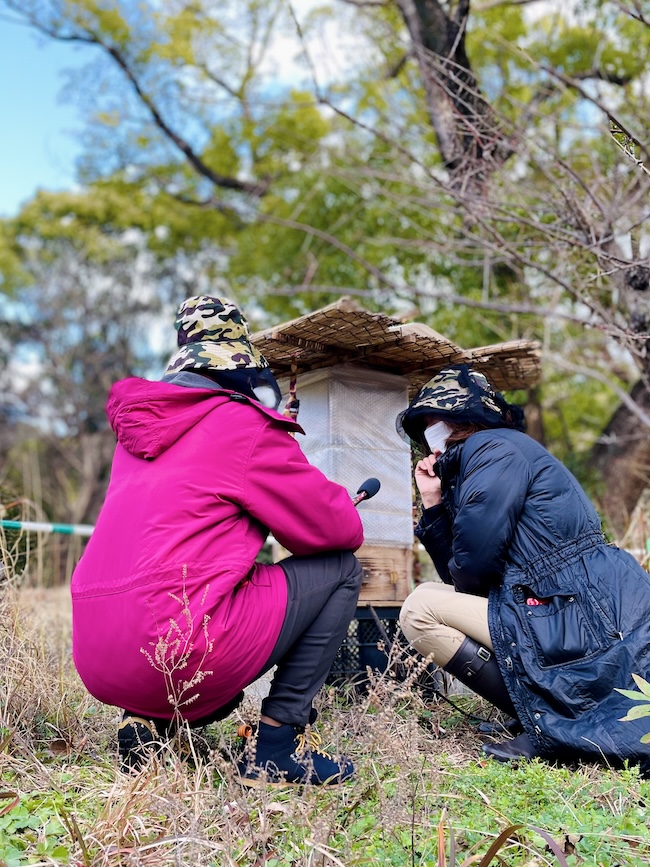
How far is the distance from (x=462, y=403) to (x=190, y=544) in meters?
1.29

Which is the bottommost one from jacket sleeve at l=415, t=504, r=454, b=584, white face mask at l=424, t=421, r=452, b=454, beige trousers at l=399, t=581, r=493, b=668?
beige trousers at l=399, t=581, r=493, b=668

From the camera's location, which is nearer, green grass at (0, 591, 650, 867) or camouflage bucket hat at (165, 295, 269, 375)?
green grass at (0, 591, 650, 867)

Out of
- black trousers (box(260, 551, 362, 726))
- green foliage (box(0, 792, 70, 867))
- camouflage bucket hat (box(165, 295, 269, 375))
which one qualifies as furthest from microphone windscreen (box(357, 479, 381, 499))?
green foliage (box(0, 792, 70, 867))

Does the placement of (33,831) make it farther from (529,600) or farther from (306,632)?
(529,600)

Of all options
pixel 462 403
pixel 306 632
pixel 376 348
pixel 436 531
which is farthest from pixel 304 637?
pixel 376 348

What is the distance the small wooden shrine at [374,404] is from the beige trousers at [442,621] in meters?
0.58

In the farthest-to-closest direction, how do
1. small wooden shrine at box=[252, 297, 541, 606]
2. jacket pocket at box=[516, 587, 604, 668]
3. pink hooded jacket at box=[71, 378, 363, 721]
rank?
1. small wooden shrine at box=[252, 297, 541, 606]
2. jacket pocket at box=[516, 587, 604, 668]
3. pink hooded jacket at box=[71, 378, 363, 721]

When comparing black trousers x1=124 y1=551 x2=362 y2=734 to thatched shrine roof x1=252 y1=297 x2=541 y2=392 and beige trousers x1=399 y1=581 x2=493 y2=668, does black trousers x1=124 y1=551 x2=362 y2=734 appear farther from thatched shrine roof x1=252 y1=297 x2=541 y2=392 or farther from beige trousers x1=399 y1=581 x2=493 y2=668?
thatched shrine roof x1=252 y1=297 x2=541 y2=392

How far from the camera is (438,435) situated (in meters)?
3.43

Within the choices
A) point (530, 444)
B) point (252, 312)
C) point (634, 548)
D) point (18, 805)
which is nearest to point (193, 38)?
point (252, 312)

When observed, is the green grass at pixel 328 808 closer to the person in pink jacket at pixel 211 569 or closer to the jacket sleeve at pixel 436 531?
the person in pink jacket at pixel 211 569

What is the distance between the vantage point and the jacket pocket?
2.84 metres

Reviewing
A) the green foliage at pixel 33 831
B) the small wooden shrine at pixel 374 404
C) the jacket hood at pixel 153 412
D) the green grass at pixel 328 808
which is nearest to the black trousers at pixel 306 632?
the green grass at pixel 328 808

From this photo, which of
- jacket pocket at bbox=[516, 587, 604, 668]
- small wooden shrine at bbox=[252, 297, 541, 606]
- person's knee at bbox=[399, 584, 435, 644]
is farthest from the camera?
small wooden shrine at bbox=[252, 297, 541, 606]
